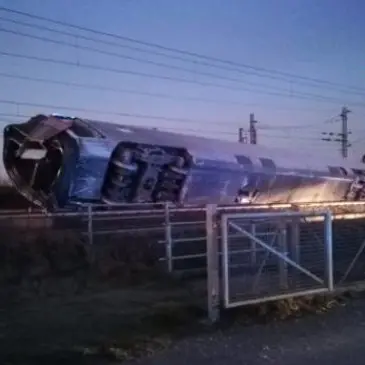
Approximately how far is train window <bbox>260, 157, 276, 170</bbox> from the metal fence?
7879mm

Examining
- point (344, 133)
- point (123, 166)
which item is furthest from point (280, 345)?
point (344, 133)

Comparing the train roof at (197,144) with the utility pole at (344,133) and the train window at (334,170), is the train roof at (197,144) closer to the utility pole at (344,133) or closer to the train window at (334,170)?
the train window at (334,170)

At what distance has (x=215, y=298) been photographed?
369 inches

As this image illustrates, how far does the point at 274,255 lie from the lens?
412 inches

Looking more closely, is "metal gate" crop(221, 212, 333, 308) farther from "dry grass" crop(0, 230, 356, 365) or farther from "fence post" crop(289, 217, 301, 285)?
"dry grass" crop(0, 230, 356, 365)

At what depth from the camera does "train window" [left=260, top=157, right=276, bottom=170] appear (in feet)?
74.7

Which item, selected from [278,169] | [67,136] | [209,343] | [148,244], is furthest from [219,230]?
[278,169]

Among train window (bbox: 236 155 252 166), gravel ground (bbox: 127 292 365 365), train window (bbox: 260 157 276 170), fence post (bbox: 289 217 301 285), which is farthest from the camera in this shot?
train window (bbox: 260 157 276 170)

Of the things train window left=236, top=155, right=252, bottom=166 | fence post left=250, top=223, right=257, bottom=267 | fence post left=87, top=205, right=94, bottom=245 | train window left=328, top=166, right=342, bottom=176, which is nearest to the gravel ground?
fence post left=250, top=223, right=257, bottom=267

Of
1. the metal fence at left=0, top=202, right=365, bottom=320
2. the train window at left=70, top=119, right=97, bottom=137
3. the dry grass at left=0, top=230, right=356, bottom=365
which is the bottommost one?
the dry grass at left=0, top=230, right=356, bottom=365

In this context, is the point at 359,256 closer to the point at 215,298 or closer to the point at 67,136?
the point at 215,298

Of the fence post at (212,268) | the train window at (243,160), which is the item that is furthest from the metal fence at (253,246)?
the train window at (243,160)

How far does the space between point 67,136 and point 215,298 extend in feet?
32.1

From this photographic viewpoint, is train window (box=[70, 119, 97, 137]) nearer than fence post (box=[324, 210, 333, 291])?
No
